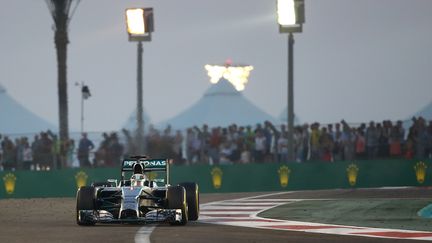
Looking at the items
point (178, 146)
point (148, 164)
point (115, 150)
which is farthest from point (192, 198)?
point (115, 150)

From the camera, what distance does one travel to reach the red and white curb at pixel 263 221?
17.3 meters

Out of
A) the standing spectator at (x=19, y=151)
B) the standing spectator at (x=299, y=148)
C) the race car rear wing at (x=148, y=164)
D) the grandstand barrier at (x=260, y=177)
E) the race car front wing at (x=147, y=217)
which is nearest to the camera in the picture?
the race car front wing at (x=147, y=217)

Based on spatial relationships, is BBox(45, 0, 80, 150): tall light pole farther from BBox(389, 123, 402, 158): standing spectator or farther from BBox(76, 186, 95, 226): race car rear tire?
BBox(76, 186, 95, 226): race car rear tire

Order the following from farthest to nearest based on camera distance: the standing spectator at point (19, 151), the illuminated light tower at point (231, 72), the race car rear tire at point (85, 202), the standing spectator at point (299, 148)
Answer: the illuminated light tower at point (231, 72) → the standing spectator at point (19, 151) → the standing spectator at point (299, 148) → the race car rear tire at point (85, 202)

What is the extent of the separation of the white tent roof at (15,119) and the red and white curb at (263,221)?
29502 mm

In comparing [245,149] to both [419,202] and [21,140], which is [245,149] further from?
[419,202]

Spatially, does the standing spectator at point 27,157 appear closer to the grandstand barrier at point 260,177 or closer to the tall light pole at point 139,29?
the grandstand barrier at point 260,177

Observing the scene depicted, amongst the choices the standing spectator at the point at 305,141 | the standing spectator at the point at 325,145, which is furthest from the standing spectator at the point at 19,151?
the standing spectator at the point at 325,145

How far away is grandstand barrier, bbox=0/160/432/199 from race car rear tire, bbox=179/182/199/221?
14513mm

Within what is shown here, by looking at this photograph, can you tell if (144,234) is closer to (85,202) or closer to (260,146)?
(85,202)

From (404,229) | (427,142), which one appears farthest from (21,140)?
(404,229)

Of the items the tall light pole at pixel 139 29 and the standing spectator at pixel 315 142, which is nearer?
the standing spectator at pixel 315 142

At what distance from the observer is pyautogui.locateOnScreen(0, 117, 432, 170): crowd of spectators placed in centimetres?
3512

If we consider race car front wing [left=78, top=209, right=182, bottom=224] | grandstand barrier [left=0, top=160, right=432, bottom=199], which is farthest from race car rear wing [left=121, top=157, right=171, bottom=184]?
grandstand barrier [left=0, top=160, right=432, bottom=199]
